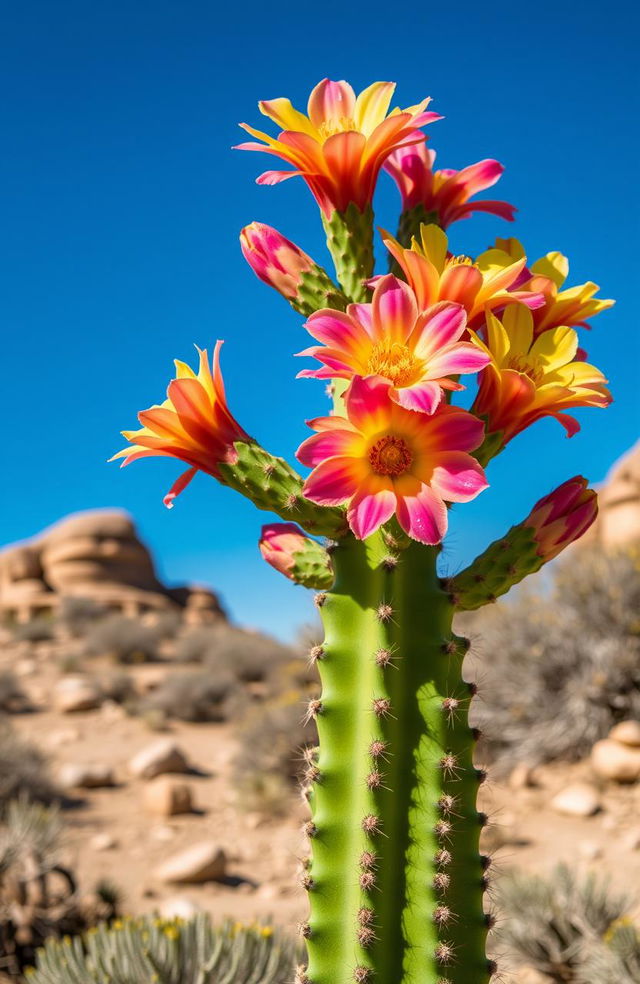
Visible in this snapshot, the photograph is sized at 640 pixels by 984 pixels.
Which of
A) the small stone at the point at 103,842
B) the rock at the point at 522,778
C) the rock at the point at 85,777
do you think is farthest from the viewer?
the rock at the point at 85,777

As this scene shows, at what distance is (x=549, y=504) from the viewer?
2.43m

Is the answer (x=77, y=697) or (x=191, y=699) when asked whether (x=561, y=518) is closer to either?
(x=191, y=699)

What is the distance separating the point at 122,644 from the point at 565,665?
12.5 metres

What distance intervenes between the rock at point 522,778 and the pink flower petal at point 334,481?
24.0 feet

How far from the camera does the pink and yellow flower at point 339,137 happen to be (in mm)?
2397

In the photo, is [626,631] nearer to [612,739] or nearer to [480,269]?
[612,739]

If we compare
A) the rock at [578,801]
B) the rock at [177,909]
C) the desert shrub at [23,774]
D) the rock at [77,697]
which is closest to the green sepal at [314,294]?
the rock at [177,909]

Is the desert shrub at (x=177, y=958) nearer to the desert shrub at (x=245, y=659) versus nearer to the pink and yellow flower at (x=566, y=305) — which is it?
the pink and yellow flower at (x=566, y=305)

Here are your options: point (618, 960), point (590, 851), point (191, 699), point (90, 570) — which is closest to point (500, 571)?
point (618, 960)

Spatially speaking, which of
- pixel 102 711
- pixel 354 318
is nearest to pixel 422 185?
pixel 354 318

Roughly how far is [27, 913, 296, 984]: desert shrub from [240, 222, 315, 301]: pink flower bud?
2.79 m

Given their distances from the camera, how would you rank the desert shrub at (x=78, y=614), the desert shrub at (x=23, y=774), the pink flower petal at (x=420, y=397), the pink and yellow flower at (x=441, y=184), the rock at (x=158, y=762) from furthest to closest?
the desert shrub at (x=78, y=614) < the rock at (x=158, y=762) < the desert shrub at (x=23, y=774) < the pink and yellow flower at (x=441, y=184) < the pink flower petal at (x=420, y=397)

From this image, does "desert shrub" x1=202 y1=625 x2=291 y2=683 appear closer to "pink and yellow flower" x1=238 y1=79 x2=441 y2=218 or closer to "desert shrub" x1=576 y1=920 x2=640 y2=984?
"desert shrub" x1=576 y1=920 x2=640 y2=984

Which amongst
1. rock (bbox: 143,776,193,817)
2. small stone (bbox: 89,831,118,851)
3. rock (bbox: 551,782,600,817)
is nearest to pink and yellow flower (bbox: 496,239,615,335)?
rock (bbox: 551,782,600,817)
